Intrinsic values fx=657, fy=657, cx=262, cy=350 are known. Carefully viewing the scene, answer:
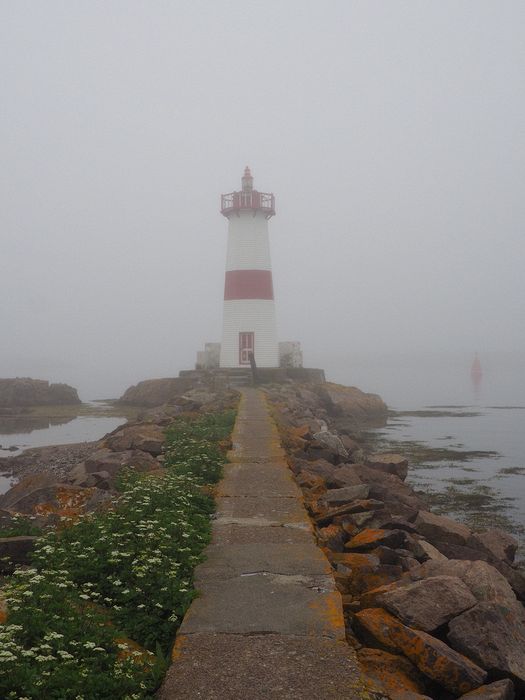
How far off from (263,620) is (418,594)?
51.0 inches

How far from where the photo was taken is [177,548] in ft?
18.7

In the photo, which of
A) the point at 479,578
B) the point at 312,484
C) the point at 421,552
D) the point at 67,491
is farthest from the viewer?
the point at 67,491

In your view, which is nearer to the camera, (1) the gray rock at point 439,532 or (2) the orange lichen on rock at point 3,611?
(2) the orange lichen on rock at point 3,611

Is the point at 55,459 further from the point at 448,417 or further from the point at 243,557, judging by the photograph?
the point at 448,417

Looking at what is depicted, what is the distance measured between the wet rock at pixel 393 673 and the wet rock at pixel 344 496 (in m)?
3.83

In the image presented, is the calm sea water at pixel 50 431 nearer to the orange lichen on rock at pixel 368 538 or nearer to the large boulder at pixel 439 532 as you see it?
the large boulder at pixel 439 532

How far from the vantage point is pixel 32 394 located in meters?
38.5

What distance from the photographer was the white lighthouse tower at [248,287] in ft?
103

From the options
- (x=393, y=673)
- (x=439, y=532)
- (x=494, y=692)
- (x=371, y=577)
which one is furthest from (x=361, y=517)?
(x=494, y=692)

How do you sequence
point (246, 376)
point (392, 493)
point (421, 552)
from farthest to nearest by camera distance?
1. point (246, 376)
2. point (392, 493)
3. point (421, 552)

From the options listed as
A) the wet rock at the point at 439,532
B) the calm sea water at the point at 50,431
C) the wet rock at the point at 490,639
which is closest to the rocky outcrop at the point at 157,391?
the calm sea water at the point at 50,431

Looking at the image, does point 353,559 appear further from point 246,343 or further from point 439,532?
point 246,343

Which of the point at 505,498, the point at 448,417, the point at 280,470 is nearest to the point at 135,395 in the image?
the point at 448,417

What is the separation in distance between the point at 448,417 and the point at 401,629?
31.3 meters
